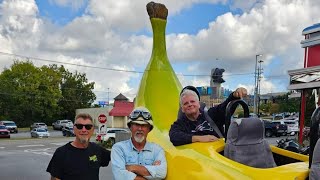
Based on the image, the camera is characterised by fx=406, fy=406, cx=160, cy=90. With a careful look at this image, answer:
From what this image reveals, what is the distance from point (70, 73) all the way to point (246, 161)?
6097 centimetres

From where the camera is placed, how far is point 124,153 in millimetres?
2934

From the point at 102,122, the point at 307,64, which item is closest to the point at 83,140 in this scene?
the point at 102,122

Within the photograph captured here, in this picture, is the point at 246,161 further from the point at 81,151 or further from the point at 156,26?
the point at 156,26

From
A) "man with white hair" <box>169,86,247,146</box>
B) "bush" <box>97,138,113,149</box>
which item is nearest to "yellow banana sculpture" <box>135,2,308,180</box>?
"man with white hair" <box>169,86,247,146</box>

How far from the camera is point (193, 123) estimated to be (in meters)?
3.59

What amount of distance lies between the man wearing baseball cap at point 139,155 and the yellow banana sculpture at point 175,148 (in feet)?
0.74

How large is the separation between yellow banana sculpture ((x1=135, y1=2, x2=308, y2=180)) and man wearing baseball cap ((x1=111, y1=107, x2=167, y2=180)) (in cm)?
23

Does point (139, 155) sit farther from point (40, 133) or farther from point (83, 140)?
point (40, 133)

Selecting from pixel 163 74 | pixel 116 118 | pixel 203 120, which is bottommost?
pixel 116 118

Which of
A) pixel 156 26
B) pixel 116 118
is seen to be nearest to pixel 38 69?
pixel 116 118

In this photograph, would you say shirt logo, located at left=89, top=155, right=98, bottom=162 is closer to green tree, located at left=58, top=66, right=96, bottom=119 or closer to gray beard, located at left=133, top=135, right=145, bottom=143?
gray beard, located at left=133, top=135, right=145, bottom=143

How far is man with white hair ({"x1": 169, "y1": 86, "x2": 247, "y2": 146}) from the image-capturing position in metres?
3.40

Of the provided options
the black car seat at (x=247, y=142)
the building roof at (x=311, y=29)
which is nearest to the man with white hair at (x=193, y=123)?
the black car seat at (x=247, y=142)

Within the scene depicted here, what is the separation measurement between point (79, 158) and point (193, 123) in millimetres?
1116
